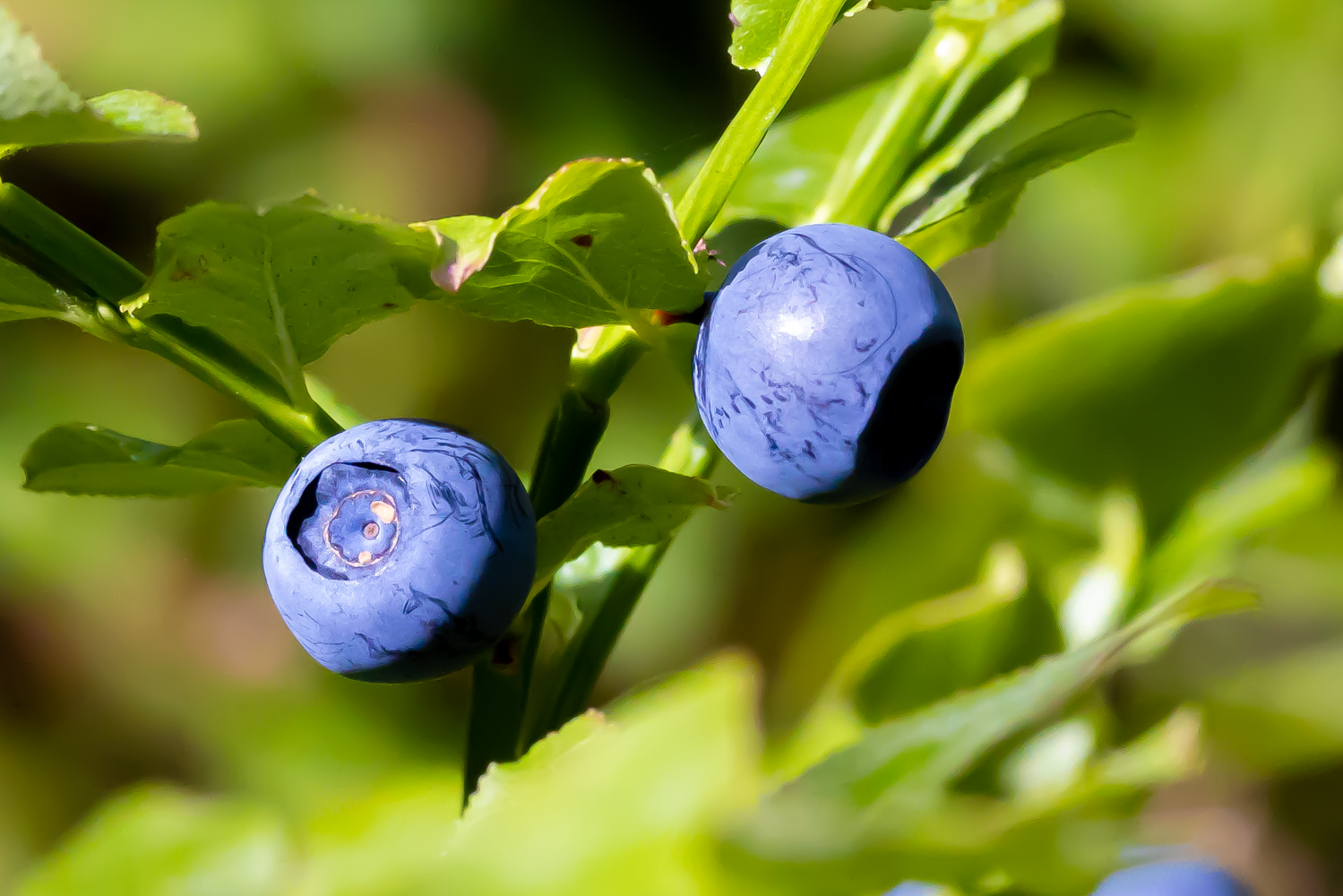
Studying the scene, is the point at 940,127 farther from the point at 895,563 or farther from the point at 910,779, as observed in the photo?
the point at 895,563

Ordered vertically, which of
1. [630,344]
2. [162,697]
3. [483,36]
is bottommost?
[162,697]

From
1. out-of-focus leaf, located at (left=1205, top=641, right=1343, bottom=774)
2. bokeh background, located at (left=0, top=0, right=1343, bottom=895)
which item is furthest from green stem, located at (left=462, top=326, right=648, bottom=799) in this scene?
bokeh background, located at (left=0, top=0, right=1343, bottom=895)

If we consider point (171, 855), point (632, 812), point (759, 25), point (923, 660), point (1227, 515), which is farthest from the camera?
point (1227, 515)

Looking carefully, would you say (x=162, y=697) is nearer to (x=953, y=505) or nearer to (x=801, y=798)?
(x=953, y=505)

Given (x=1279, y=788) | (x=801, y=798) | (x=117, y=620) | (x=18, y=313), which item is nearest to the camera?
(x=801, y=798)

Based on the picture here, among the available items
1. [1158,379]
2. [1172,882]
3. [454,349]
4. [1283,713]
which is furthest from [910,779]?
[454,349]

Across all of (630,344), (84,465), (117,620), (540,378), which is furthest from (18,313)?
(117,620)

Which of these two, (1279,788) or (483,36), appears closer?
(1279,788)

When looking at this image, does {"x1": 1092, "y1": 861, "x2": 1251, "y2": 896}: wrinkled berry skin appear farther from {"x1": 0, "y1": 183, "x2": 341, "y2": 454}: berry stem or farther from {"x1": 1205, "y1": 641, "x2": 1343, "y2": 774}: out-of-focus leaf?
{"x1": 0, "y1": 183, "x2": 341, "y2": 454}: berry stem
